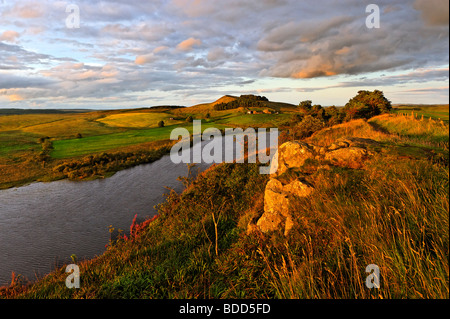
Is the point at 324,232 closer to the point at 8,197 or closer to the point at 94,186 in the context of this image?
the point at 94,186

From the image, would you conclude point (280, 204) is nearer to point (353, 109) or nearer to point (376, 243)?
point (376, 243)

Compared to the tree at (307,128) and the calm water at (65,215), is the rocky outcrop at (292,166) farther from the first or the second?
the tree at (307,128)

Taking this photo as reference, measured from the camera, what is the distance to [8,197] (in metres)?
18.5

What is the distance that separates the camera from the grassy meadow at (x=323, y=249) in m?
3.23

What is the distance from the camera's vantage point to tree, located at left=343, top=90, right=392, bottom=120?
3316 cm

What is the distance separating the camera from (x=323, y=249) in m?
4.51

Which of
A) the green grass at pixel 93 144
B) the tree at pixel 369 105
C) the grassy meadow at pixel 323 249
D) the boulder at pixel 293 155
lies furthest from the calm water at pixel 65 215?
the tree at pixel 369 105

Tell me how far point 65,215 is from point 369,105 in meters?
41.5

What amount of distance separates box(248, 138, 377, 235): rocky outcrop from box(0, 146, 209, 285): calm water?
8921 millimetres

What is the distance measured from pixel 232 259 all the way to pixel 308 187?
3645 millimetres

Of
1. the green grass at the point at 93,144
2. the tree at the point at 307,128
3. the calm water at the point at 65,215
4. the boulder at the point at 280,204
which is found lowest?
the calm water at the point at 65,215

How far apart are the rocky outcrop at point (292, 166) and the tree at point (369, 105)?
27.2 metres

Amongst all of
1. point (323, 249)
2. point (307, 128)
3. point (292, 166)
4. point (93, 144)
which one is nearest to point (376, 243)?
point (323, 249)

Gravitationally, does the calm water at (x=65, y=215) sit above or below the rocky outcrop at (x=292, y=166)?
below
